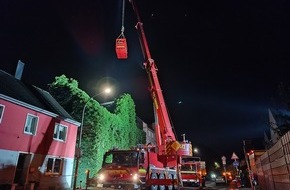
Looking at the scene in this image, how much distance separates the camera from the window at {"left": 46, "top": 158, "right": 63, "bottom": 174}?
65.2 ft

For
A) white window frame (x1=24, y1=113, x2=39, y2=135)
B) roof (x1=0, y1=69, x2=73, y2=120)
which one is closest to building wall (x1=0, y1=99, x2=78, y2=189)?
white window frame (x1=24, y1=113, x2=39, y2=135)

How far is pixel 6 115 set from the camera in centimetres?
1670

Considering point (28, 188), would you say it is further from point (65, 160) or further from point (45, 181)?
point (65, 160)

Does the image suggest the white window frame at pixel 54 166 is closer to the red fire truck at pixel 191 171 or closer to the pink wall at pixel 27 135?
the pink wall at pixel 27 135

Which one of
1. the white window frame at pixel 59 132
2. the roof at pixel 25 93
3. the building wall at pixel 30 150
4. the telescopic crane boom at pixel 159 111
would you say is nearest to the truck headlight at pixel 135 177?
the telescopic crane boom at pixel 159 111

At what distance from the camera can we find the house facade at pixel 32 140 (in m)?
16.5

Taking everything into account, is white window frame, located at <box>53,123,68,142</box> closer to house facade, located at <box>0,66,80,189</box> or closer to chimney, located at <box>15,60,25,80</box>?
house facade, located at <box>0,66,80,189</box>

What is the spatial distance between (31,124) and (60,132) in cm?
328

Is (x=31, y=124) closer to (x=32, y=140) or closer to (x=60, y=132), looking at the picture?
(x=32, y=140)

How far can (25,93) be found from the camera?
20469mm

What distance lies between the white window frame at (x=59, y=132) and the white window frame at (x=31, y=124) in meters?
2.18

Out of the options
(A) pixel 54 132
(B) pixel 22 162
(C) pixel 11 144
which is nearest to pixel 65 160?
(A) pixel 54 132

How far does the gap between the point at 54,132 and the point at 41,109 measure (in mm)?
2518

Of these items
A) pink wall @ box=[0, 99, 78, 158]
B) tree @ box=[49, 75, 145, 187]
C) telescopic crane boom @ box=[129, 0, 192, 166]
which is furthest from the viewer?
tree @ box=[49, 75, 145, 187]
